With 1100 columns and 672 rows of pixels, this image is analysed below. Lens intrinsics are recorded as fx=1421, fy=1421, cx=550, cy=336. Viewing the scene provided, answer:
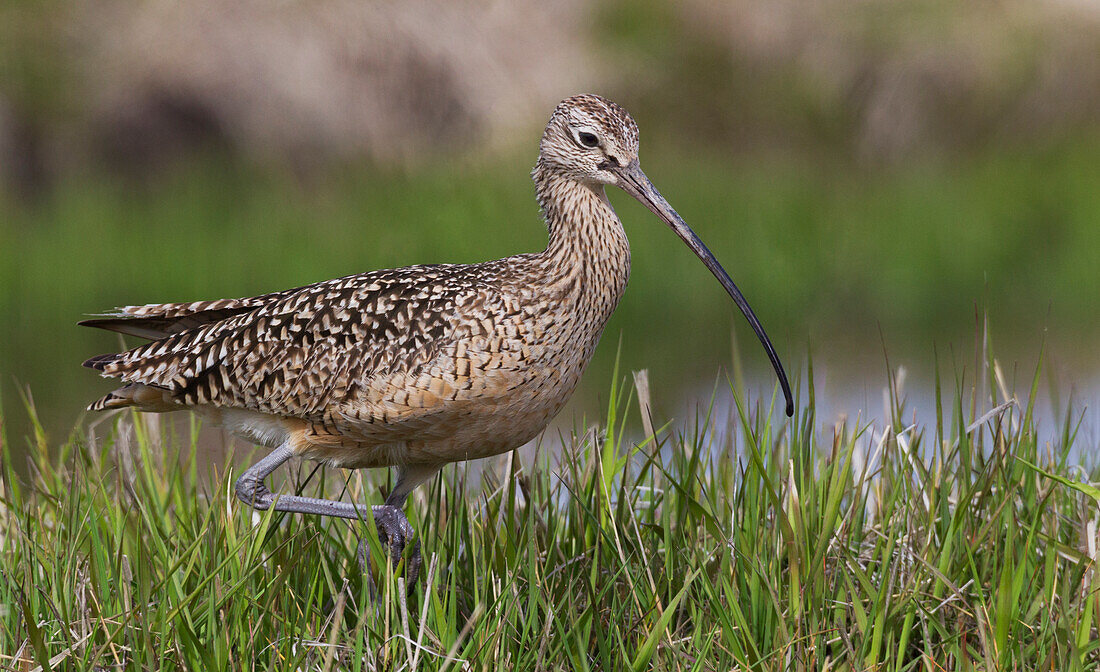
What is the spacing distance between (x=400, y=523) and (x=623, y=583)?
2.23ft

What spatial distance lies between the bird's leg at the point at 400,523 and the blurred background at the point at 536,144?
21.0 ft

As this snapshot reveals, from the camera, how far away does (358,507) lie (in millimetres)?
3994

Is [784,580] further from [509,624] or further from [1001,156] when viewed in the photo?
[1001,156]

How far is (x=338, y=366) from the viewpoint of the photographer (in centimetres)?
422

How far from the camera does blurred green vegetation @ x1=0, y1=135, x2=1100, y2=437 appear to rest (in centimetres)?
1085

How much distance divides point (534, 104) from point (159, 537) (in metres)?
9.67

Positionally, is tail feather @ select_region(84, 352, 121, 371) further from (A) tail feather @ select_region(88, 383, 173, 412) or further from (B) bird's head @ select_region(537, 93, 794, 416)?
(B) bird's head @ select_region(537, 93, 794, 416)

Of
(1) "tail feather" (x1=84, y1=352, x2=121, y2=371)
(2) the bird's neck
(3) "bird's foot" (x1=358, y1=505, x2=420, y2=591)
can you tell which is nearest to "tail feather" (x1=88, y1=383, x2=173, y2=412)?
(1) "tail feather" (x1=84, y1=352, x2=121, y2=371)

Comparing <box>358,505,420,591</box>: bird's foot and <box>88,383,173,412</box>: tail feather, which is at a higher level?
<box>88,383,173,412</box>: tail feather

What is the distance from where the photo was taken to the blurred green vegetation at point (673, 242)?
427 inches

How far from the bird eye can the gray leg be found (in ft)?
3.61

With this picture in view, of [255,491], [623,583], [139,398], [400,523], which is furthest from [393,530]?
[139,398]

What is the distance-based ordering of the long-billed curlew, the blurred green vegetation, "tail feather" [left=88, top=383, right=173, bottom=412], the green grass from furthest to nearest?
1. the blurred green vegetation
2. "tail feather" [left=88, top=383, right=173, bottom=412]
3. the long-billed curlew
4. the green grass

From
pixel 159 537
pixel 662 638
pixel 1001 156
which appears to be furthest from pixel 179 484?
pixel 1001 156
